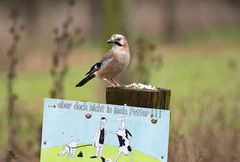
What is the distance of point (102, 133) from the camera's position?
480cm

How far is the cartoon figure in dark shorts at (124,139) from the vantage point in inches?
187

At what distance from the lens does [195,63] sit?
1925 centimetres

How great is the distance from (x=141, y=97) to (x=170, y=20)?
22.0m

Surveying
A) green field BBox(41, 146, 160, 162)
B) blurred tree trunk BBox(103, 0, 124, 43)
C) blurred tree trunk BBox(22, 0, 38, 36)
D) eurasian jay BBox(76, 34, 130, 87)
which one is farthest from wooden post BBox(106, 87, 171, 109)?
blurred tree trunk BBox(22, 0, 38, 36)

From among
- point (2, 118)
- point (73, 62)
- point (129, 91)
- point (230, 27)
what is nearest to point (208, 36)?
point (230, 27)

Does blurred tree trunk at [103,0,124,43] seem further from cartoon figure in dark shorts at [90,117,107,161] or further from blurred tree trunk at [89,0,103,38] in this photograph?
blurred tree trunk at [89,0,103,38]

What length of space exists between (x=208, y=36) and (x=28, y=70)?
7.70 metres

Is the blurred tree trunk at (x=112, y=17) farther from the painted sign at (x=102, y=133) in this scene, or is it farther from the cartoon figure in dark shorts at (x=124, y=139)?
the cartoon figure in dark shorts at (x=124, y=139)

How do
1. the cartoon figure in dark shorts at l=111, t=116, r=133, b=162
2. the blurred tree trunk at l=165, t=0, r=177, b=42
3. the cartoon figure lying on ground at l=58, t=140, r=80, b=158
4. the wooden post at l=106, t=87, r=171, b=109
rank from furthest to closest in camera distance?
the blurred tree trunk at l=165, t=0, r=177, b=42, the wooden post at l=106, t=87, r=171, b=109, the cartoon figure lying on ground at l=58, t=140, r=80, b=158, the cartoon figure in dark shorts at l=111, t=116, r=133, b=162

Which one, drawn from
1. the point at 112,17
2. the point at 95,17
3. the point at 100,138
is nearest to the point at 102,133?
the point at 100,138

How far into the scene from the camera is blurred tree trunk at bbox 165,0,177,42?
25.9m

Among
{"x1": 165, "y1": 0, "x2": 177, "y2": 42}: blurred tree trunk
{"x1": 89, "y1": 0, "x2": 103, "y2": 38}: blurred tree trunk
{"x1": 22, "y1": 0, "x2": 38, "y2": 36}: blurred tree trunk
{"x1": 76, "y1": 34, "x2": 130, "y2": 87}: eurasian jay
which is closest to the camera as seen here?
{"x1": 76, "y1": 34, "x2": 130, "y2": 87}: eurasian jay

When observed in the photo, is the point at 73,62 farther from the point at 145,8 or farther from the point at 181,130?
the point at 181,130

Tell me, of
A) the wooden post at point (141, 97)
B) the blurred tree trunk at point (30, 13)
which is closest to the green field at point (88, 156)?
the wooden post at point (141, 97)
